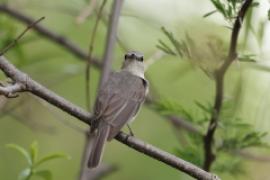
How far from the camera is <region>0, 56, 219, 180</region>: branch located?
8.27ft

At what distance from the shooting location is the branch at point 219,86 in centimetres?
264

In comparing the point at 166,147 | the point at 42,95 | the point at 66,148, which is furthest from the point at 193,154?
the point at 66,148

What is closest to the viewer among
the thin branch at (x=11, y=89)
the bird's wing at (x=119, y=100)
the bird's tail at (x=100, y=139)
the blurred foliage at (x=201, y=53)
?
the thin branch at (x=11, y=89)

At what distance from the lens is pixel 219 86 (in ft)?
9.24

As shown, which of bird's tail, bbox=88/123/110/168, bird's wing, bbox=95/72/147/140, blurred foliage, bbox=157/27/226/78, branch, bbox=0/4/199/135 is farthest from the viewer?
branch, bbox=0/4/199/135

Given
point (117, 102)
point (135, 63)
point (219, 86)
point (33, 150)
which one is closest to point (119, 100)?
point (117, 102)

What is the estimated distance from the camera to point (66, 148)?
507 cm

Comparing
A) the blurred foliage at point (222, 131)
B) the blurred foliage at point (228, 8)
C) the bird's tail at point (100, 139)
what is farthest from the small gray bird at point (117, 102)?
the blurred foliage at point (228, 8)

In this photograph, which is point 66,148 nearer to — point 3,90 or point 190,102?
point 190,102

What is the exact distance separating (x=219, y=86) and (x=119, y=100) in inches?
31.6

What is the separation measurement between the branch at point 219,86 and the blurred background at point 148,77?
7.5 inches

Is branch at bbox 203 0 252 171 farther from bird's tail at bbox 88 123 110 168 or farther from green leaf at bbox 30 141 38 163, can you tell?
green leaf at bbox 30 141 38 163

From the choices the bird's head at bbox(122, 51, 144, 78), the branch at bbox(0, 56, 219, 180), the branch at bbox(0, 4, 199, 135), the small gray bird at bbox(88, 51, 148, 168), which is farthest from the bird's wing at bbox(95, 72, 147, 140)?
the branch at bbox(0, 4, 199, 135)

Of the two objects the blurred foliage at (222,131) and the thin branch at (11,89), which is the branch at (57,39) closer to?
the blurred foliage at (222,131)
